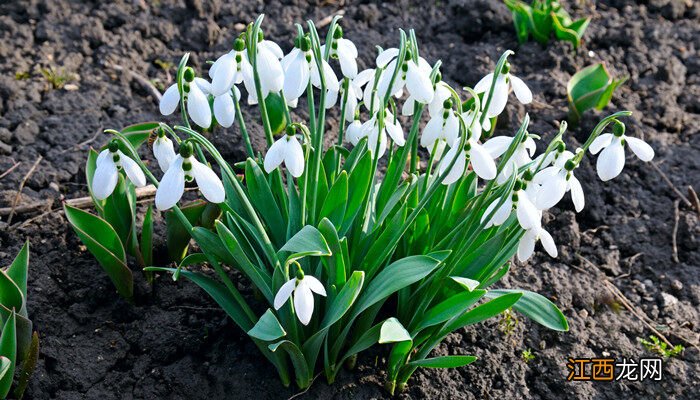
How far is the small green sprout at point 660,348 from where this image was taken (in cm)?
258

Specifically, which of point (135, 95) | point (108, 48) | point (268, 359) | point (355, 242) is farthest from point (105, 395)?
point (108, 48)

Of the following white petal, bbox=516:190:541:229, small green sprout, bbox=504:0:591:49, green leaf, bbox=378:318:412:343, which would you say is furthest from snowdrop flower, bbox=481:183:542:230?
small green sprout, bbox=504:0:591:49

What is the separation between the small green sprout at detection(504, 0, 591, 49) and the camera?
3.75 meters

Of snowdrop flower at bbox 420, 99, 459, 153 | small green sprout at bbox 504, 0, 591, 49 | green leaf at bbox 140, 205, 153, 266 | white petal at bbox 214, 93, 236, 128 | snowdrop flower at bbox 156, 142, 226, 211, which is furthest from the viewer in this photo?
small green sprout at bbox 504, 0, 591, 49

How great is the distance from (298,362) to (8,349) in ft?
2.37

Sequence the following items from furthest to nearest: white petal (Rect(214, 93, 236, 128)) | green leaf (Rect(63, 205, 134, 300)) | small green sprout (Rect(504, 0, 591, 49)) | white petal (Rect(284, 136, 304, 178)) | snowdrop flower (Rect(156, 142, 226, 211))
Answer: small green sprout (Rect(504, 0, 591, 49))
green leaf (Rect(63, 205, 134, 300))
white petal (Rect(214, 93, 236, 128))
white petal (Rect(284, 136, 304, 178))
snowdrop flower (Rect(156, 142, 226, 211))

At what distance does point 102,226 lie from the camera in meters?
2.32

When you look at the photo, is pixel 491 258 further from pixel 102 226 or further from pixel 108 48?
pixel 108 48

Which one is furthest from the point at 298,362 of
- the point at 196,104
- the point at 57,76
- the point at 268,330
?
the point at 57,76

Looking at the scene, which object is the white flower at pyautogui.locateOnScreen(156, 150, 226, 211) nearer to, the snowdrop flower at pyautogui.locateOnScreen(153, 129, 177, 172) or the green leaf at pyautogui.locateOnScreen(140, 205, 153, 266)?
the snowdrop flower at pyautogui.locateOnScreen(153, 129, 177, 172)

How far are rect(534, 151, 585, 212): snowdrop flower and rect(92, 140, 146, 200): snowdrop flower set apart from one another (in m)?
0.87

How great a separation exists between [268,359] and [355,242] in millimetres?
414

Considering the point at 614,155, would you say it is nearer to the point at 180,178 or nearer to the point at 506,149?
the point at 506,149

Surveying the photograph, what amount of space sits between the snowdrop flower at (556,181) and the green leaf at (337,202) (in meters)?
0.48
